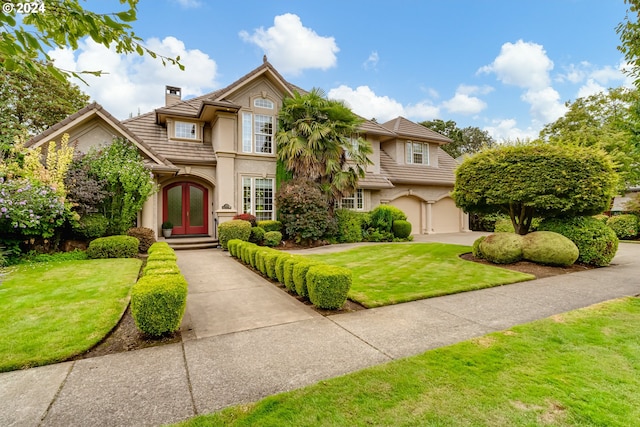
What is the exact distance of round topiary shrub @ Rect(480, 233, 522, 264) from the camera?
9.37 metres

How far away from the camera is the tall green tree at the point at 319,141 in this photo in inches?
552

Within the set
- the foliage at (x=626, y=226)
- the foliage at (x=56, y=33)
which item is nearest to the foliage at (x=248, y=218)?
the foliage at (x=56, y=33)

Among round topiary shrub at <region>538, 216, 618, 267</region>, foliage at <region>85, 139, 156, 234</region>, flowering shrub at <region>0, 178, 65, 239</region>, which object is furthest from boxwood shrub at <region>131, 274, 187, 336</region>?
round topiary shrub at <region>538, 216, 618, 267</region>

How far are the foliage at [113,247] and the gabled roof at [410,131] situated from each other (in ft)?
51.9

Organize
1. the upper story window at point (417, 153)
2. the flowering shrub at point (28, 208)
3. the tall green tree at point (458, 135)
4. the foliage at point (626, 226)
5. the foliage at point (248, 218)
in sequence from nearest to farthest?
the flowering shrub at point (28, 208), the foliage at point (248, 218), the foliage at point (626, 226), the upper story window at point (417, 153), the tall green tree at point (458, 135)

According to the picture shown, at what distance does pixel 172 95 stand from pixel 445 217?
18925mm

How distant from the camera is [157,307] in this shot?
162 inches

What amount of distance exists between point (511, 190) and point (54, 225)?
13611mm

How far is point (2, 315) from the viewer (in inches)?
189

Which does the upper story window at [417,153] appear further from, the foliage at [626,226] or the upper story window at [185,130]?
the upper story window at [185,130]

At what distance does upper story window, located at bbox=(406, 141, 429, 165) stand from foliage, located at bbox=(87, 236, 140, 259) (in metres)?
16.6

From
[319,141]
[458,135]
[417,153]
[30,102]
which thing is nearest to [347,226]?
[319,141]

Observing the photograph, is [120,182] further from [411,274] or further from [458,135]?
[458,135]

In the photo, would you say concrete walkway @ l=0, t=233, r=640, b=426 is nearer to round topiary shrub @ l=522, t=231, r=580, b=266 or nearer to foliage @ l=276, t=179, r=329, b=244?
round topiary shrub @ l=522, t=231, r=580, b=266
